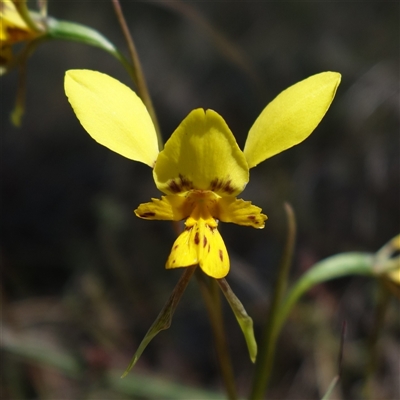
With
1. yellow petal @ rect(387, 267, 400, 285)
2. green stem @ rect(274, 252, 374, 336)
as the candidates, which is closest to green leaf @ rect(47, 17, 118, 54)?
green stem @ rect(274, 252, 374, 336)

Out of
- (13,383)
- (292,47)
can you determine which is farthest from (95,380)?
(292,47)

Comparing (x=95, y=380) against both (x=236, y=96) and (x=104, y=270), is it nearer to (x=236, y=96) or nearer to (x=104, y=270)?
(x=104, y=270)

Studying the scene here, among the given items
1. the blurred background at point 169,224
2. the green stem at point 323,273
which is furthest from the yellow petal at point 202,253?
the blurred background at point 169,224

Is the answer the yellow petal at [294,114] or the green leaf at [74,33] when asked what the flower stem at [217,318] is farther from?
the green leaf at [74,33]

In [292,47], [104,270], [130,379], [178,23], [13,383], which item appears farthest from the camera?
[178,23]

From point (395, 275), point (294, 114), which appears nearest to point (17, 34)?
point (294, 114)

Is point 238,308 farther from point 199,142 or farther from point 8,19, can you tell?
point 8,19
